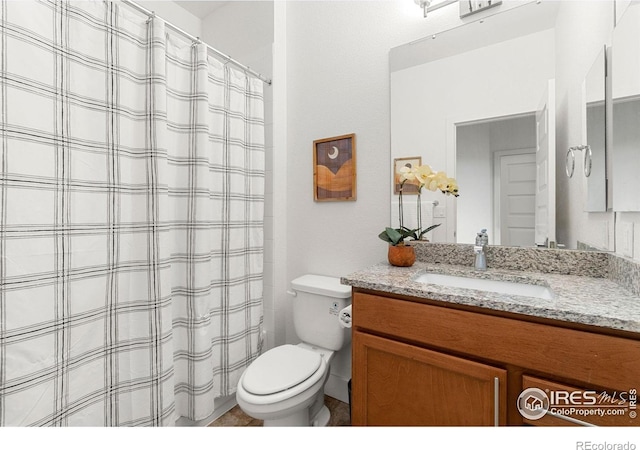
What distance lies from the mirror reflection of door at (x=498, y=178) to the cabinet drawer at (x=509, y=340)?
0.59 meters

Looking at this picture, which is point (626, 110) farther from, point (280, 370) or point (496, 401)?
point (280, 370)

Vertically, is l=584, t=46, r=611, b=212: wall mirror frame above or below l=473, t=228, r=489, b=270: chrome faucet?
above

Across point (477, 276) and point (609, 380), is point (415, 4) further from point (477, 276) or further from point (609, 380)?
point (609, 380)

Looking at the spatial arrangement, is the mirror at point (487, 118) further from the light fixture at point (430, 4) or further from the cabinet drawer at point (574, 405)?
the cabinet drawer at point (574, 405)

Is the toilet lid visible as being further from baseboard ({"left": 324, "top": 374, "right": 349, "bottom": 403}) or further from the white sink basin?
the white sink basin

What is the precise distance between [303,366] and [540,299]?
974mm

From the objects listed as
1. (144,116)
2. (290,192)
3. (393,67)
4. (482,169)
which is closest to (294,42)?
(393,67)

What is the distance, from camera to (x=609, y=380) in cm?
72

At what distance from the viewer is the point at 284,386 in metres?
1.21

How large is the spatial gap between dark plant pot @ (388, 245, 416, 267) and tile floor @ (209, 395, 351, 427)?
0.90 meters

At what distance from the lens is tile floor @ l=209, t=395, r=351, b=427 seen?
154 centimetres

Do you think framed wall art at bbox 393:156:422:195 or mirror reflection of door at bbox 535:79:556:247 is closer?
mirror reflection of door at bbox 535:79:556:247

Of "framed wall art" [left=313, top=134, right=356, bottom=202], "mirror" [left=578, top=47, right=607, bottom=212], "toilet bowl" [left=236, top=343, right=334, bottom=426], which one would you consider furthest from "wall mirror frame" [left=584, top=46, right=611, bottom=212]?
"toilet bowl" [left=236, top=343, right=334, bottom=426]
